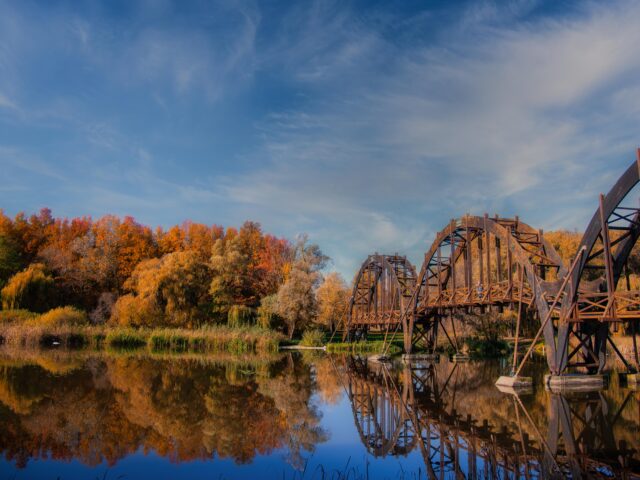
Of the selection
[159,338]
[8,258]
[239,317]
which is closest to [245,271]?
[239,317]

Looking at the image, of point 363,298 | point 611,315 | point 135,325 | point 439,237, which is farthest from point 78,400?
point 363,298

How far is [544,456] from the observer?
995cm

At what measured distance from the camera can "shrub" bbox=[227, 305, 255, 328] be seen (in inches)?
1785

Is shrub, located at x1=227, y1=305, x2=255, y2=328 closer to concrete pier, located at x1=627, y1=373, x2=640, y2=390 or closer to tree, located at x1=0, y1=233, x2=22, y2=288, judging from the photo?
tree, located at x1=0, y1=233, x2=22, y2=288

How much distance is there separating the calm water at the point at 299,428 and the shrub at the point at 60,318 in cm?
1785

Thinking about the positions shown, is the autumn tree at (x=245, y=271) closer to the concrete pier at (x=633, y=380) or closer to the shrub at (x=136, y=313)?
the shrub at (x=136, y=313)

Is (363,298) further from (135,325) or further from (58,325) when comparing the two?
(58,325)

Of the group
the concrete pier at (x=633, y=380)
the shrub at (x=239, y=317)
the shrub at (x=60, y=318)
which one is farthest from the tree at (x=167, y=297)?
the concrete pier at (x=633, y=380)

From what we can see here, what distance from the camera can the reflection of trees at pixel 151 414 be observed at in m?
10.5

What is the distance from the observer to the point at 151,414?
13852 millimetres

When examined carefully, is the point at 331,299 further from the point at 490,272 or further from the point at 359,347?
A: the point at 490,272

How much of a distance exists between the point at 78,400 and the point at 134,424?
375 centimetres

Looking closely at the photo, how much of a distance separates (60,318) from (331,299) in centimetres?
2465

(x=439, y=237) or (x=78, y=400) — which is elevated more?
(x=439, y=237)
